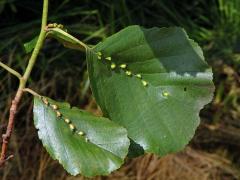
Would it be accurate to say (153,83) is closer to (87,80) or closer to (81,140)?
(81,140)

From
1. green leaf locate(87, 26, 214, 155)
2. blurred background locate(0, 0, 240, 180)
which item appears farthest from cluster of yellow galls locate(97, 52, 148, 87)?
blurred background locate(0, 0, 240, 180)

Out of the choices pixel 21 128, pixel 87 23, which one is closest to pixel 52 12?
pixel 87 23

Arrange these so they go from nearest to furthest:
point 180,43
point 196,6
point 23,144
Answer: point 180,43 < point 23,144 < point 196,6

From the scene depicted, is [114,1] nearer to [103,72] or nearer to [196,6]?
[196,6]

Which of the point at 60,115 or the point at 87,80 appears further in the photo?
the point at 87,80

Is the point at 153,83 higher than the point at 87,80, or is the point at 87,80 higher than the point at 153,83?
the point at 153,83

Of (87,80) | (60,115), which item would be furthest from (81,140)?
(87,80)
